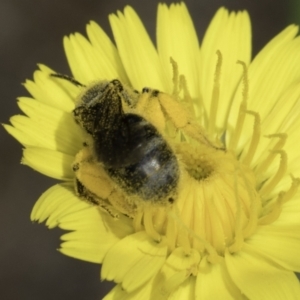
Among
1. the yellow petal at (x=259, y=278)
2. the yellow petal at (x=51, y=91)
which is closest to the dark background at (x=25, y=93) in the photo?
the yellow petal at (x=51, y=91)

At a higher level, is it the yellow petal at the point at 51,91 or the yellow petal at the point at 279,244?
the yellow petal at the point at 51,91

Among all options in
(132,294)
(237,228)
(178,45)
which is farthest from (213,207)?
(178,45)

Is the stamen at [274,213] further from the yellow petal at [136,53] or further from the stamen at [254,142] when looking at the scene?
the yellow petal at [136,53]

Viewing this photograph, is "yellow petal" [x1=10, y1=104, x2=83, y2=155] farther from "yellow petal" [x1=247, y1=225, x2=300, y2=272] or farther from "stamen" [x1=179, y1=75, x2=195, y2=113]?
"yellow petal" [x1=247, y1=225, x2=300, y2=272]

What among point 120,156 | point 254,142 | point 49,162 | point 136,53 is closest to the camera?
point 120,156

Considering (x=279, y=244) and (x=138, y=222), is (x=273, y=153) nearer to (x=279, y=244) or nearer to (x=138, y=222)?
(x=279, y=244)

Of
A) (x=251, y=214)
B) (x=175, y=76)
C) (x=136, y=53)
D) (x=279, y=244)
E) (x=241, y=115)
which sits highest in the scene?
(x=136, y=53)
